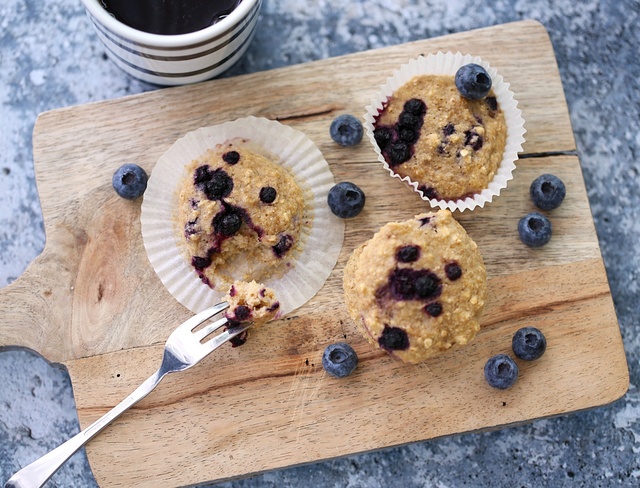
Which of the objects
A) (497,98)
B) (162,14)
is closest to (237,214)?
(162,14)

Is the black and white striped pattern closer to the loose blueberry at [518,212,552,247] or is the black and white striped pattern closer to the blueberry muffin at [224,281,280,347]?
the blueberry muffin at [224,281,280,347]

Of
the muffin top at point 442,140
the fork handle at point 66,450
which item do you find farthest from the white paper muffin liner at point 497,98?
the fork handle at point 66,450

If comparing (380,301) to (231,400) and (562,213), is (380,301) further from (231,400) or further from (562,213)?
(562,213)

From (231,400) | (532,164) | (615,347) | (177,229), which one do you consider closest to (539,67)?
(532,164)

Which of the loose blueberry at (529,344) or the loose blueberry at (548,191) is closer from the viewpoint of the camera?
the loose blueberry at (529,344)

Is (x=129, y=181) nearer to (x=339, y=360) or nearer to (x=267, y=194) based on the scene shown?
(x=267, y=194)

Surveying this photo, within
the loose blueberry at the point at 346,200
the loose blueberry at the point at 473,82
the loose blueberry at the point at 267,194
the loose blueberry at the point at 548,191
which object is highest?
the loose blueberry at the point at 473,82

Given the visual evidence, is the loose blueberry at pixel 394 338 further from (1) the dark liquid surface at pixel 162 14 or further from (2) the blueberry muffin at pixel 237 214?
(1) the dark liquid surface at pixel 162 14

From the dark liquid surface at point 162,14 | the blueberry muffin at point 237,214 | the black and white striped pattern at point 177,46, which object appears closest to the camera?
the black and white striped pattern at point 177,46
